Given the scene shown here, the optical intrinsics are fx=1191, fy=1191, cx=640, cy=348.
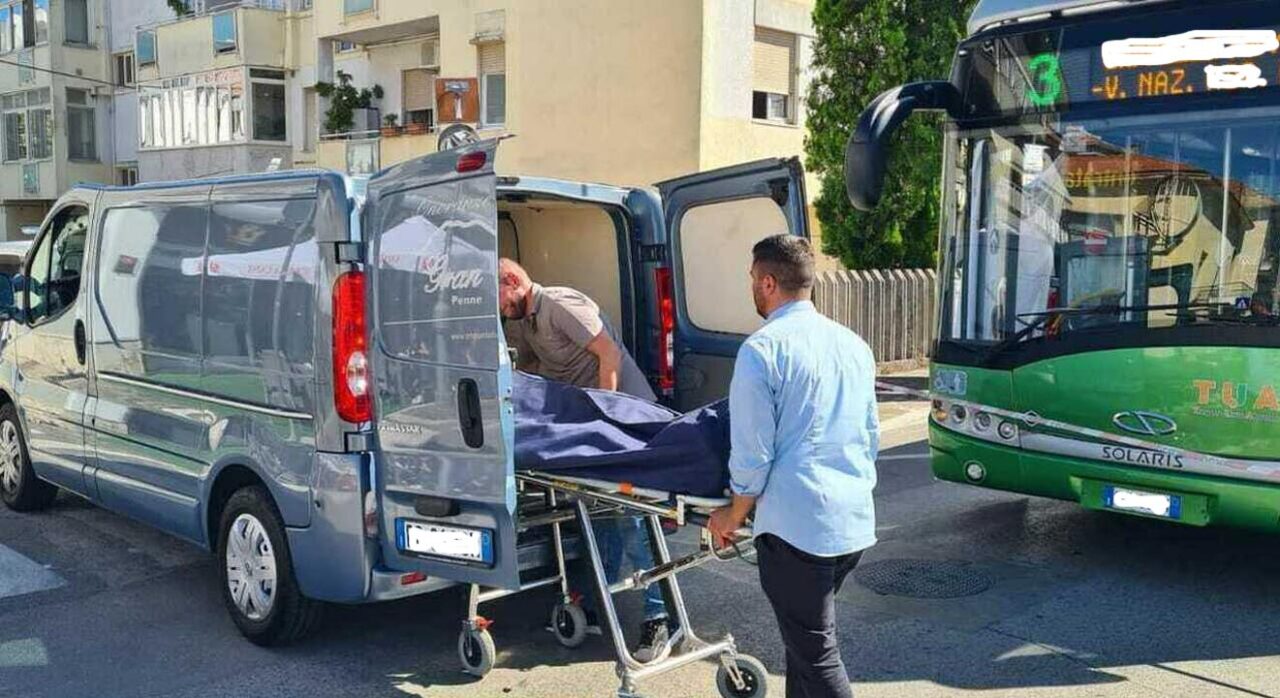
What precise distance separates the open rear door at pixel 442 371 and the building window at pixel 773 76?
16425 millimetres

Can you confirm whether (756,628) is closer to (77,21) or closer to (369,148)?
(369,148)

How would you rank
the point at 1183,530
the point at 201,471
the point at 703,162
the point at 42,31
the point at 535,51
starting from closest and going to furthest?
the point at 201,471, the point at 1183,530, the point at 703,162, the point at 535,51, the point at 42,31

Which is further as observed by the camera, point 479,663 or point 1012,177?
point 1012,177

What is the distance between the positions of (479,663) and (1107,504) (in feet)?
11.0

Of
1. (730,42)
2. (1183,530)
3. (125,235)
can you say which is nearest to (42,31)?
(730,42)

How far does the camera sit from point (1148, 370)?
5.99 m

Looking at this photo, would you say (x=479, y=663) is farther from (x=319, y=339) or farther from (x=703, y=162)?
(x=703, y=162)

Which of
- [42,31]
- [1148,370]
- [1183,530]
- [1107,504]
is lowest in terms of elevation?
[1183,530]

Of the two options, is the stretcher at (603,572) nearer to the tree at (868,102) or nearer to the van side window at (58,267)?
the van side window at (58,267)

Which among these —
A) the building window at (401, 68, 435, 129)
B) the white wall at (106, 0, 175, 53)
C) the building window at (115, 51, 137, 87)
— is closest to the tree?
the building window at (401, 68, 435, 129)

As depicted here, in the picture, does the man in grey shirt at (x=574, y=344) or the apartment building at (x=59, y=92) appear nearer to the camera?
the man in grey shirt at (x=574, y=344)

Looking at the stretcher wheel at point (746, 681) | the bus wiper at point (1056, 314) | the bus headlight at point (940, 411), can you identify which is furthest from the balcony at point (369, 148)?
Answer: the stretcher wheel at point (746, 681)

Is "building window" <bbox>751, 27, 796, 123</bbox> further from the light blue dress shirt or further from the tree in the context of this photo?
the light blue dress shirt

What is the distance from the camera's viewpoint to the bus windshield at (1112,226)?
19.2 ft
